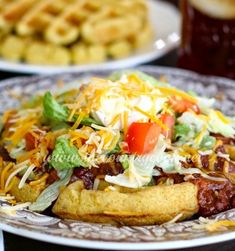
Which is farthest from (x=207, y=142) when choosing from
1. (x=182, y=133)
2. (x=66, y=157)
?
(x=66, y=157)

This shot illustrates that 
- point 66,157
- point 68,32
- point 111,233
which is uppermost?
point 68,32

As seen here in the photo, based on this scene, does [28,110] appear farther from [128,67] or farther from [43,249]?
[128,67]

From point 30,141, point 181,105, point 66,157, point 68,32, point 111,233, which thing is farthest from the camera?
point 68,32

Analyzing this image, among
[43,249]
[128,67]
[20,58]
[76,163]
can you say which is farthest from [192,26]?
[43,249]

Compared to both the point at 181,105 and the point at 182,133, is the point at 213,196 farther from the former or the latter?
the point at 181,105

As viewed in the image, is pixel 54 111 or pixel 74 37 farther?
pixel 74 37

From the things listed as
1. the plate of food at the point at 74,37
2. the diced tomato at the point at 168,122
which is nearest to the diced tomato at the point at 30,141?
the diced tomato at the point at 168,122

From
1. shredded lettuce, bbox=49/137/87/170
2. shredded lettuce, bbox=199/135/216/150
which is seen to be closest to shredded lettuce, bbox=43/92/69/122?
shredded lettuce, bbox=49/137/87/170
